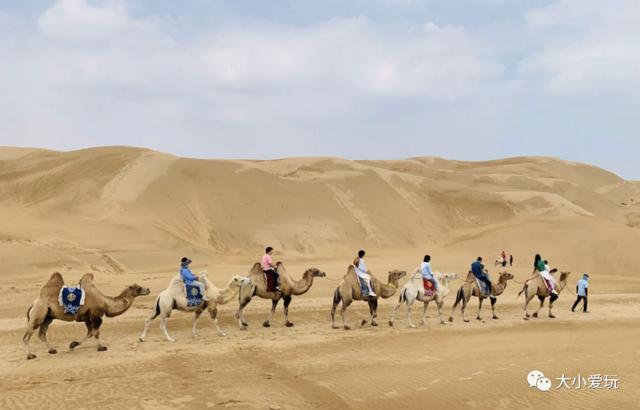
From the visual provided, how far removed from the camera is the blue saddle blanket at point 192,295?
13266 mm

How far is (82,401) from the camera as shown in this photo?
27.3ft

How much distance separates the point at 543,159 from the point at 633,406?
113135mm

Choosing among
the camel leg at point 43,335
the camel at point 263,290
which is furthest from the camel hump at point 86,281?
the camel at point 263,290

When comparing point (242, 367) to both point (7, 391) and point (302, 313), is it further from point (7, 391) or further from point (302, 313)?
point (302, 313)

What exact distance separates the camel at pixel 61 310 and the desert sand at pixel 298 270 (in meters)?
0.44

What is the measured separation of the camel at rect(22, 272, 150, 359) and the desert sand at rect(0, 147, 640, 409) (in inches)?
17.2

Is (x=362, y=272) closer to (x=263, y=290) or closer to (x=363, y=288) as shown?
(x=363, y=288)

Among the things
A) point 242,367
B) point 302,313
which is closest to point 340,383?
point 242,367

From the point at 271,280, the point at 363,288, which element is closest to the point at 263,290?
the point at 271,280

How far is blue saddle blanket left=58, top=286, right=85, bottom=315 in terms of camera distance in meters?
11.6
